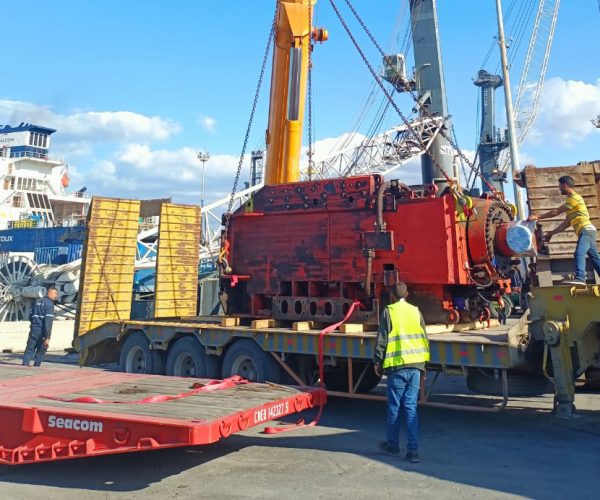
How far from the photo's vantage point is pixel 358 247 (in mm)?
8992

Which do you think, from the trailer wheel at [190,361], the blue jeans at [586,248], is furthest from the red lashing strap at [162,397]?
the blue jeans at [586,248]

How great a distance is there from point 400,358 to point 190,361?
5199 millimetres

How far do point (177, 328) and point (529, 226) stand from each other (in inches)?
242

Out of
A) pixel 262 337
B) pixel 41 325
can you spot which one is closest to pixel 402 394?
pixel 262 337

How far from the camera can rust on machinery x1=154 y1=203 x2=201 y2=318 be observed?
13.6m

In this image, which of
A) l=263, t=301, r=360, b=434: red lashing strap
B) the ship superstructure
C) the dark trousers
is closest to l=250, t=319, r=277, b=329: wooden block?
l=263, t=301, r=360, b=434: red lashing strap

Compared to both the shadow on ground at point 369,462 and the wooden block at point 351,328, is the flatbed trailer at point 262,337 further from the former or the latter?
the shadow on ground at point 369,462

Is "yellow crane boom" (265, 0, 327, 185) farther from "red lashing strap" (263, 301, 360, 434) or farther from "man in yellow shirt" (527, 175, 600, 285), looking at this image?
"man in yellow shirt" (527, 175, 600, 285)

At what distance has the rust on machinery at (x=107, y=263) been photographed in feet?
41.3

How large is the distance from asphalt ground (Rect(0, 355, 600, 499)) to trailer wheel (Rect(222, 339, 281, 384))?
1.44m

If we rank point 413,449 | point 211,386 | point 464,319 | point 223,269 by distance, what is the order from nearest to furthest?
point 413,449 < point 211,386 < point 464,319 < point 223,269

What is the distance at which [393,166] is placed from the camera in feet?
110

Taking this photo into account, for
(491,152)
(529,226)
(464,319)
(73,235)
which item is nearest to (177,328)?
(464,319)

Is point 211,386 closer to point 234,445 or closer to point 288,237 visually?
point 234,445
